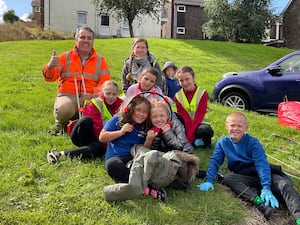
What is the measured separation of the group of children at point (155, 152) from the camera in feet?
13.7

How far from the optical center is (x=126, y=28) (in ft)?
126

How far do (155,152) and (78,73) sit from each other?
2.69 m

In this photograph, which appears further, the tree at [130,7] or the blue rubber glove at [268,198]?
the tree at [130,7]

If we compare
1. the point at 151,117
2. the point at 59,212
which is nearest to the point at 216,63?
the point at 151,117

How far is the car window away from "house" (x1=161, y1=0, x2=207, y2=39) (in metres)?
32.7

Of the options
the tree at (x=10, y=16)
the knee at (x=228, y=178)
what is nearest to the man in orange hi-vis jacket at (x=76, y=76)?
the knee at (x=228, y=178)

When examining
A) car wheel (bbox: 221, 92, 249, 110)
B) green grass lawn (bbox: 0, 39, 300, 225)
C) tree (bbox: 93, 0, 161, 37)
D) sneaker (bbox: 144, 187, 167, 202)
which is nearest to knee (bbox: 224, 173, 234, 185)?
green grass lawn (bbox: 0, 39, 300, 225)

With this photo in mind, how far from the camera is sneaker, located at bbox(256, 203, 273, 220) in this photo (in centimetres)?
422

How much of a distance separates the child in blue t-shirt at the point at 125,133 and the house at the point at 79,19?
31857mm

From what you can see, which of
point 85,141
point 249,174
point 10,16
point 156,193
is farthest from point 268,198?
point 10,16

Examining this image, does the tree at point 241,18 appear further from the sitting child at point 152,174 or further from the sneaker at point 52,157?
the sitting child at point 152,174

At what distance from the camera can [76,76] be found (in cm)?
633

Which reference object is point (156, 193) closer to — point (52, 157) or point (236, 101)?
point (52, 157)

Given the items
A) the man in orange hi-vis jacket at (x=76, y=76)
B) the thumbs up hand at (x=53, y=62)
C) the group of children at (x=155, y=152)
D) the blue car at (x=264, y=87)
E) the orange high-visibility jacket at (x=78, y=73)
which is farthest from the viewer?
the blue car at (x=264, y=87)
